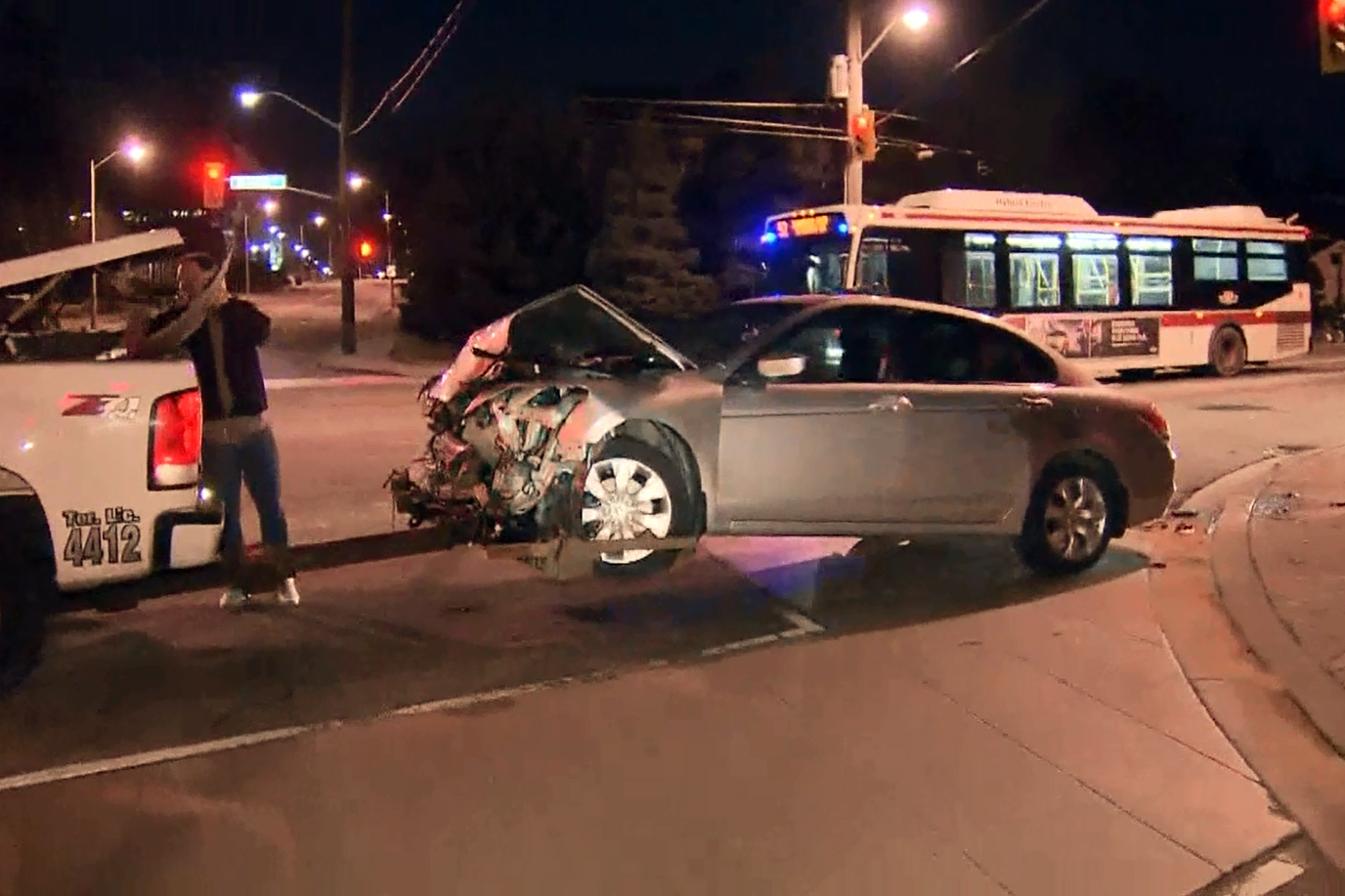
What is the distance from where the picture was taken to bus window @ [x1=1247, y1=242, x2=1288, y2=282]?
27453 millimetres

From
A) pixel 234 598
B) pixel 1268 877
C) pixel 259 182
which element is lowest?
pixel 1268 877

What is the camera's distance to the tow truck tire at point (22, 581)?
6109 millimetres

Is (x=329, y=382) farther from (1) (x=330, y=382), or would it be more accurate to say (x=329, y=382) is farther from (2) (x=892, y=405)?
(2) (x=892, y=405)

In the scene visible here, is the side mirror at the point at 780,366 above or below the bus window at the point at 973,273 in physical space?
below

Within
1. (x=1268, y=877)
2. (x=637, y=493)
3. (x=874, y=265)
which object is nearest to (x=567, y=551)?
(x=637, y=493)

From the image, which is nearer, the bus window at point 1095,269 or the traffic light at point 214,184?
the bus window at point 1095,269

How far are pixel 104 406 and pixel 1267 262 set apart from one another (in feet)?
84.8

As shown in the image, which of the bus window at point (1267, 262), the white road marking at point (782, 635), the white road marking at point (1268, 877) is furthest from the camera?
the bus window at point (1267, 262)

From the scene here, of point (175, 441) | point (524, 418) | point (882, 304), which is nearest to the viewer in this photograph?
point (175, 441)

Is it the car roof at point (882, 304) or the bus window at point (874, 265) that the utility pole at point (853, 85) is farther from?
the car roof at point (882, 304)

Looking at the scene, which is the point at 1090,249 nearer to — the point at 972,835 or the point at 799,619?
the point at 799,619

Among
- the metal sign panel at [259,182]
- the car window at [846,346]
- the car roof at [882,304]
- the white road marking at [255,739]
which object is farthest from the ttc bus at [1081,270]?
the metal sign panel at [259,182]

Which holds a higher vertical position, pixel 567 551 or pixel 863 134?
pixel 863 134

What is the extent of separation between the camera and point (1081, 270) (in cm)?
2402
